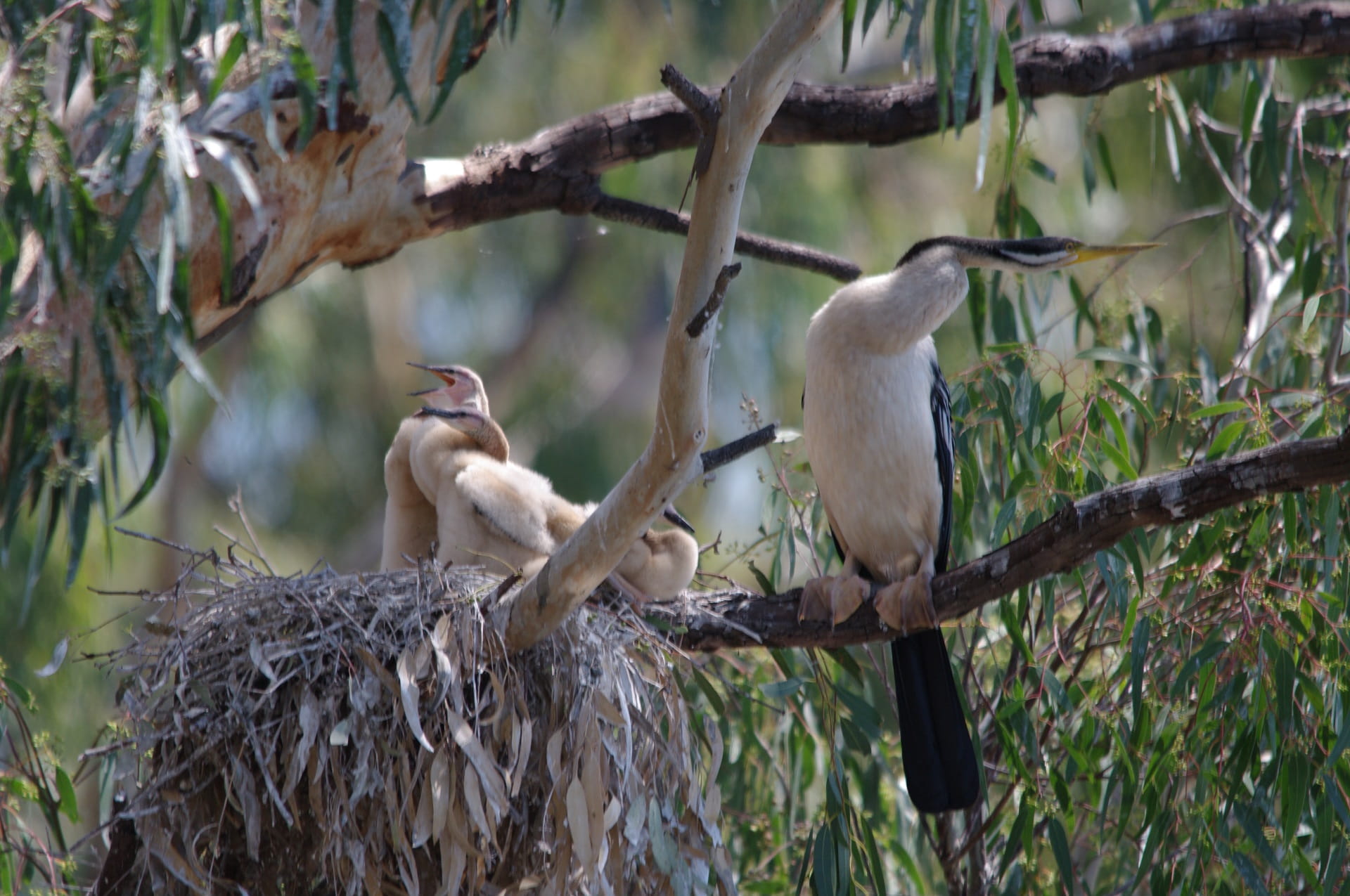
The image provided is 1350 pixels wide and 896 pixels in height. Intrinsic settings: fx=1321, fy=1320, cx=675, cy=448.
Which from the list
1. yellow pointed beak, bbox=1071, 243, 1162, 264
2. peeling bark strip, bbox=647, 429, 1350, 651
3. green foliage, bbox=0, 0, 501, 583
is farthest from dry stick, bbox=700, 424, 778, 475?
yellow pointed beak, bbox=1071, 243, 1162, 264

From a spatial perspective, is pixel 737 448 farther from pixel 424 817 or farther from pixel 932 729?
pixel 932 729

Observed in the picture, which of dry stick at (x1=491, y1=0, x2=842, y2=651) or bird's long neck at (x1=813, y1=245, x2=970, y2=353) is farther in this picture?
bird's long neck at (x1=813, y1=245, x2=970, y2=353)

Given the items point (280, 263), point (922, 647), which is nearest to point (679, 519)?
point (922, 647)

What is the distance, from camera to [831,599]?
2664mm

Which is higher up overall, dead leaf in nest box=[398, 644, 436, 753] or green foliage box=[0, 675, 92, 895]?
dead leaf in nest box=[398, 644, 436, 753]

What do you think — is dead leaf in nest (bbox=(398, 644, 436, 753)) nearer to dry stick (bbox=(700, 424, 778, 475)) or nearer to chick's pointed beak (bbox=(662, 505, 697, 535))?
dry stick (bbox=(700, 424, 778, 475))

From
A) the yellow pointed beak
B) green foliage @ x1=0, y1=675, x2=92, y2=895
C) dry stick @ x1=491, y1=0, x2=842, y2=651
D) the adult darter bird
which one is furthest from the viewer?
the yellow pointed beak

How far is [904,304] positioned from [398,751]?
4.58ft

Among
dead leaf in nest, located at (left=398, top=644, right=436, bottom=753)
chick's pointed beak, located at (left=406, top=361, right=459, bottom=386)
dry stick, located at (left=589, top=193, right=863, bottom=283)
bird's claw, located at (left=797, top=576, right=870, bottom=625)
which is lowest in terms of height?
bird's claw, located at (left=797, top=576, right=870, bottom=625)

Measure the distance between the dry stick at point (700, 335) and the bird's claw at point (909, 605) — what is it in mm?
690

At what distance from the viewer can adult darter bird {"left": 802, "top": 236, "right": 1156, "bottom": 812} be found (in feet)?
9.02

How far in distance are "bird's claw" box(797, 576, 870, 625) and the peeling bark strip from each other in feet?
0.06

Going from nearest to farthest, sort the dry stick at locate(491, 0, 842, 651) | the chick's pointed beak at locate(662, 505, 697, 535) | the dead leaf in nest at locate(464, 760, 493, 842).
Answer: the dry stick at locate(491, 0, 842, 651) < the dead leaf in nest at locate(464, 760, 493, 842) < the chick's pointed beak at locate(662, 505, 697, 535)

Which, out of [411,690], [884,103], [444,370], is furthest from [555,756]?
[884,103]
